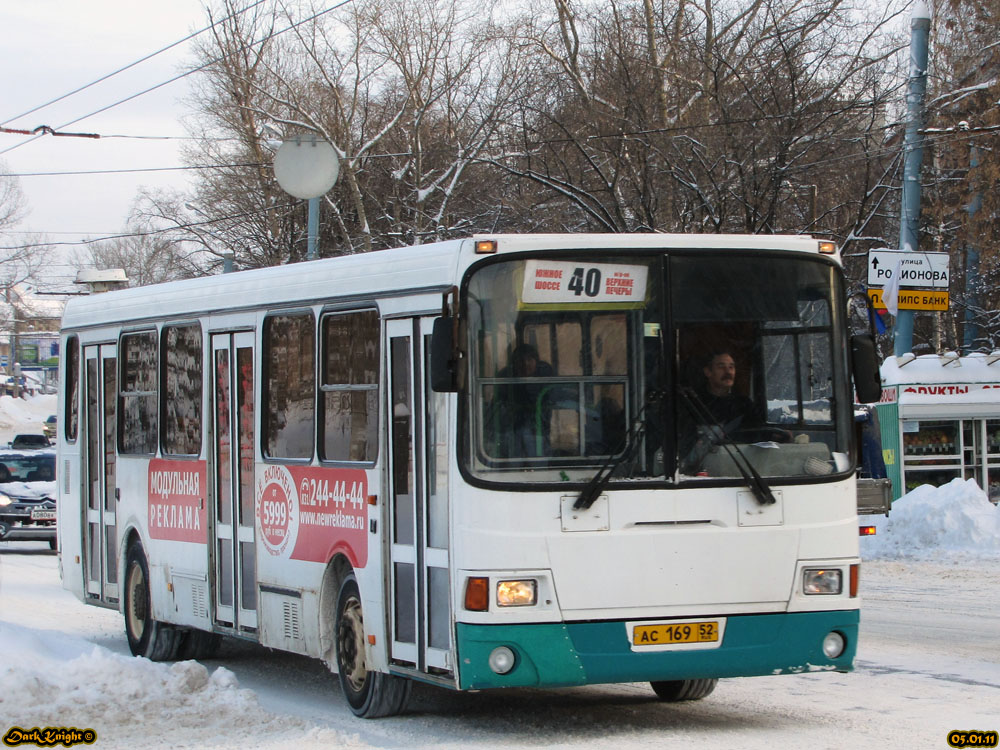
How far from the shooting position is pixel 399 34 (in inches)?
1544

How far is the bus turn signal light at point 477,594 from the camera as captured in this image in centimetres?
763

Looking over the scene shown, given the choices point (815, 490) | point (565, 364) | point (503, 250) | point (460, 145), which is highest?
point (460, 145)

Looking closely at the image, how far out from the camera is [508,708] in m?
9.11

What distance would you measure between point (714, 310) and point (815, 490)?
42.0 inches

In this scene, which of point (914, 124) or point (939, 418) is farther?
point (939, 418)

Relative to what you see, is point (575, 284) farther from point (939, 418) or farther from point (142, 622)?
point (939, 418)

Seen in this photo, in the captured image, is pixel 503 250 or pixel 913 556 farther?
A: pixel 913 556

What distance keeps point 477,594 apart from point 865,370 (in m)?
2.38

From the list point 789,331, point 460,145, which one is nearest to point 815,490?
point 789,331

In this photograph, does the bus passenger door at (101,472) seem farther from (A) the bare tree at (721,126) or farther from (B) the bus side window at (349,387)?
(A) the bare tree at (721,126)

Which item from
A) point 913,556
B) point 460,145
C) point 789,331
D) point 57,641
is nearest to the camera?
point 789,331

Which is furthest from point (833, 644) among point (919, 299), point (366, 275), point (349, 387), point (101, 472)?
point (919, 299)

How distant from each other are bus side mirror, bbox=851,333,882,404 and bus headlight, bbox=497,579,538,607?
2022 millimetres

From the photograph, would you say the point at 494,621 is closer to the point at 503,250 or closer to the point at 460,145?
the point at 503,250
